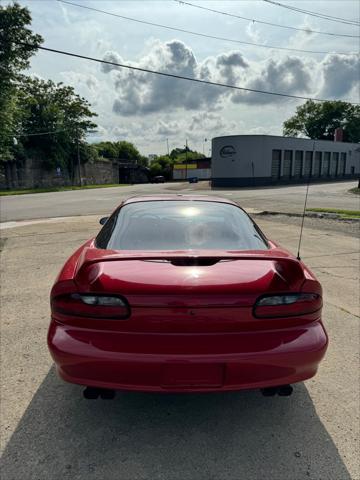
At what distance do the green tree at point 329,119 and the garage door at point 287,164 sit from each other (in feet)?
127

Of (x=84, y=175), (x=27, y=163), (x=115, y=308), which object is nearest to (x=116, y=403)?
(x=115, y=308)

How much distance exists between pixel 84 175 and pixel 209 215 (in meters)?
59.8

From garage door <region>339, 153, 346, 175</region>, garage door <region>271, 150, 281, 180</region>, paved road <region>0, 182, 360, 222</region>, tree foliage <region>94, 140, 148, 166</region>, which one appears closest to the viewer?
paved road <region>0, 182, 360, 222</region>

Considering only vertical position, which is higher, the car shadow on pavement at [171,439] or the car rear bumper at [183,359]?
the car rear bumper at [183,359]

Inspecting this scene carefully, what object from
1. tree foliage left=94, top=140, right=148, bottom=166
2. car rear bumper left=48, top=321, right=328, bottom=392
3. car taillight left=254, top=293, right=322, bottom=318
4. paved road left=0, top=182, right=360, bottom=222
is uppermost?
tree foliage left=94, top=140, right=148, bottom=166

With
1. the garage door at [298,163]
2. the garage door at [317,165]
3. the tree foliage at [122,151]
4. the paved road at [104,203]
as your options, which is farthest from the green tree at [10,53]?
the tree foliage at [122,151]

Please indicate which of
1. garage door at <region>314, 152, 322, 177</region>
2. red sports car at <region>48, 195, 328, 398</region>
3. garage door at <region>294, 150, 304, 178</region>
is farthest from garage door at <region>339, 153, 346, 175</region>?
red sports car at <region>48, 195, 328, 398</region>

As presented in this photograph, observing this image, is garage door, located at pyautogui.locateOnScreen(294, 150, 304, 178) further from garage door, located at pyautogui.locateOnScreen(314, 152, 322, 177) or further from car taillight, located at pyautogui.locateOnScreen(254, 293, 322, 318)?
car taillight, located at pyautogui.locateOnScreen(254, 293, 322, 318)

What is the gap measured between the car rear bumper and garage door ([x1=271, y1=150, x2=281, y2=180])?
1632 inches

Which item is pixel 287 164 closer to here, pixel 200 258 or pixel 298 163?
pixel 298 163

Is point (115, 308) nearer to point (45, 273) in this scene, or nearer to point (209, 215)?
point (209, 215)

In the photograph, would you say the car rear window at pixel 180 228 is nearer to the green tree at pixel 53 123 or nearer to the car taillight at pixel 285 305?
the car taillight at pixel 285 305

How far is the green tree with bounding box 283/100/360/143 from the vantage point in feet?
255

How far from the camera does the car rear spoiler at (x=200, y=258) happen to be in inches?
85.2
